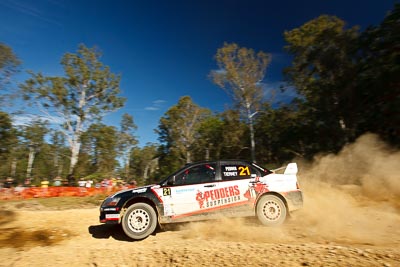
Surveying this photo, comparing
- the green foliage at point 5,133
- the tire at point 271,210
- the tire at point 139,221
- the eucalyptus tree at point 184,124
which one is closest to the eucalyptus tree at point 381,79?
the tire at point 271,210

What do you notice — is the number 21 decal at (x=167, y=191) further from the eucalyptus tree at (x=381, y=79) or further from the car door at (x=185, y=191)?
the eucalyptus tree at (x=381, y=79)

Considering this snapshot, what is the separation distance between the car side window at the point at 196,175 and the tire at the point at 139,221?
0.89 metres

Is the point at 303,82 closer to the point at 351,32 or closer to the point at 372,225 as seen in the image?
the point at 351,32

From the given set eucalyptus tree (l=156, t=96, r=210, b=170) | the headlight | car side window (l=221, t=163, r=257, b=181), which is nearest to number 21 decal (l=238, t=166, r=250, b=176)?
car side window (l=221, t=163, r=257, b=181)

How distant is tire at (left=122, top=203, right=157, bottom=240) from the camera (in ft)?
19.5

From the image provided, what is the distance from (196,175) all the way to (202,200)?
596 mm

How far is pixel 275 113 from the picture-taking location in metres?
30.2

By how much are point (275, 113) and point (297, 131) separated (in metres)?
3.71

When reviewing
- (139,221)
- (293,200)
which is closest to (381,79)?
(293,200)

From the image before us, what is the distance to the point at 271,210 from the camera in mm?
6246

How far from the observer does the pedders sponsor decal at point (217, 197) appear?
6.17 metres

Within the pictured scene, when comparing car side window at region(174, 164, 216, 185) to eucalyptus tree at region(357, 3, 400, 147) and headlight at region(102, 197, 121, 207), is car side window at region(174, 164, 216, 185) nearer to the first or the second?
headlight at region(102, 197, 121, 207)

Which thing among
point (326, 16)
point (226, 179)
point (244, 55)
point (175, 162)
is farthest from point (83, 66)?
point (226, 179)

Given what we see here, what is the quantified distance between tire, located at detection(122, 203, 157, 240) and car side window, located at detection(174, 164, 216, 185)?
0.89 metres
